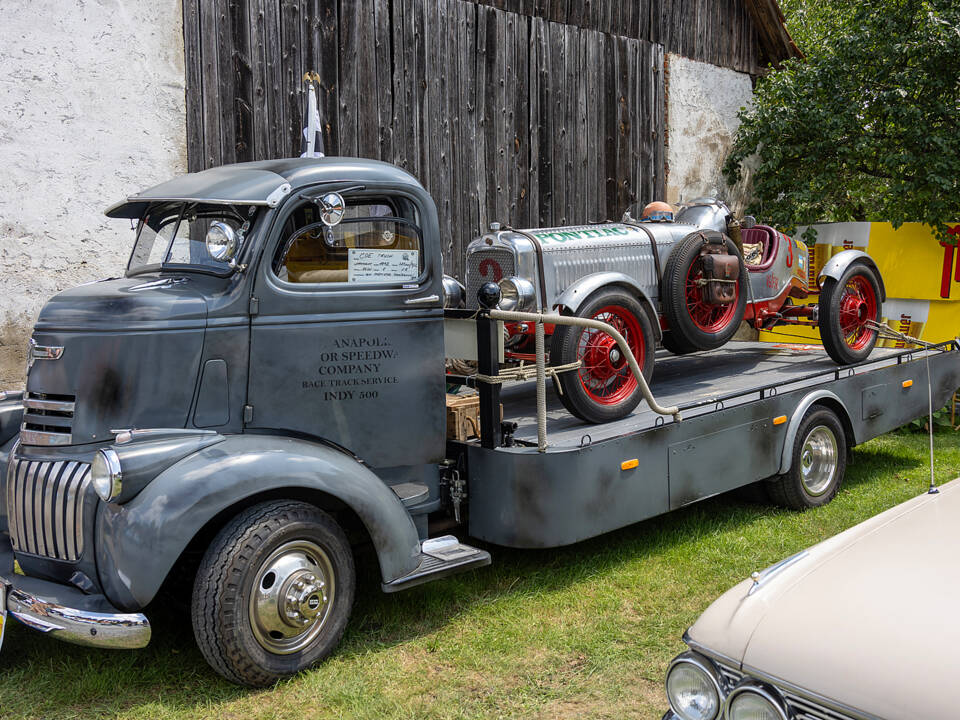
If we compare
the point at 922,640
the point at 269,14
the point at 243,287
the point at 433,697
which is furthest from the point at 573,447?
the point at 269,14

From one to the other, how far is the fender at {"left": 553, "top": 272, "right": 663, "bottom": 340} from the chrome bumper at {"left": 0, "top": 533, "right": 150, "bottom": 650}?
108 inches

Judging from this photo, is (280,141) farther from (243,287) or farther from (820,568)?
(820,568)

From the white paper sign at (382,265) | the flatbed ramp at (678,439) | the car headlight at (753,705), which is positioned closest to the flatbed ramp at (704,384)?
the flatbed ramp at (678,439)

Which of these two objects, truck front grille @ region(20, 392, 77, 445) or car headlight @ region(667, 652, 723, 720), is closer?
car headlight @ region(667, 652, 723, 720)

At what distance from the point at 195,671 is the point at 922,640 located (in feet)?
9.69

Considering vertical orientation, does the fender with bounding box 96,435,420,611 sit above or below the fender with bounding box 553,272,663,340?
below

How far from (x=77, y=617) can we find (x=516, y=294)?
9.14 ft

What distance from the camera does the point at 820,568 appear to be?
8.38 feet

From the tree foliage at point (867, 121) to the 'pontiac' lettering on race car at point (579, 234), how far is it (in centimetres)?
498

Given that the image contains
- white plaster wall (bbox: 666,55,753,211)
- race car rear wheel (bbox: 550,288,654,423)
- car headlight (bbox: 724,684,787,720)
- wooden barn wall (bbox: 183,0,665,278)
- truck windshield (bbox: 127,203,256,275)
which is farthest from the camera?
white plaster wall (bbox: 666,55,753,211)

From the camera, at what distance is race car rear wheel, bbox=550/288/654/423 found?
489 centimetres

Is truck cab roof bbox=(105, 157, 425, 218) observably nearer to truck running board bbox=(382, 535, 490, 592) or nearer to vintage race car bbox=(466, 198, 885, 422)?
vintage race car bbox=(466, 198, 885, 422)

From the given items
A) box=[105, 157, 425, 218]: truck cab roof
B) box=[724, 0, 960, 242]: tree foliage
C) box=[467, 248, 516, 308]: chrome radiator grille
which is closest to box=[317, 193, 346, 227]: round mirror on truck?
box=[105, 157, 425, 218]: truck cab roof

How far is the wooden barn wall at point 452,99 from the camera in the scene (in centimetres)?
696
